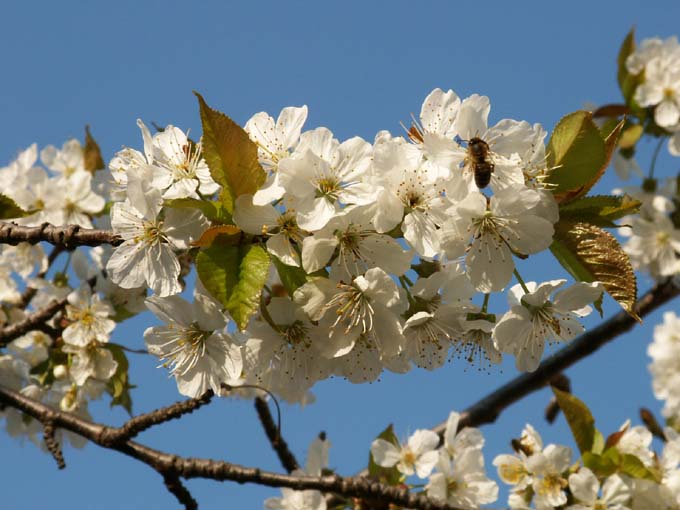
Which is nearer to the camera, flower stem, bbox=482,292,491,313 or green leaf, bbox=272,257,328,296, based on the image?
green leaf, bbox=272,257,328,296

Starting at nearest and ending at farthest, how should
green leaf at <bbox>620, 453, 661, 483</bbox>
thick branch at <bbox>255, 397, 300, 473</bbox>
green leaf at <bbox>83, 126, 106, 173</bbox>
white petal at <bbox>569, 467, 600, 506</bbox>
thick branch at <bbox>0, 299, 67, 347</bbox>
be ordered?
1. white petal at <bbox>569, 467, 600, 506</bbox>
2. green leaf at <bbox>620, 453, 661, 483</bbox>
3. thick branch at <bbox>255, 397, 300, 473</bbox>
4. thick branch at <bbox>0, 299, 67, 347</bbox>
5. green leaf at <bbox>83, 126, 106, 173</bbox>

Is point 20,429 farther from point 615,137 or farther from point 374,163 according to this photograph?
point 615,137

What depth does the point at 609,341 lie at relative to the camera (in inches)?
180

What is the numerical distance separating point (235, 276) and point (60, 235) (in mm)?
640

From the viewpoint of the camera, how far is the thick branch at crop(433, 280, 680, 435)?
14.6 ft

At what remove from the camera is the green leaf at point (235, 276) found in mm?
2113

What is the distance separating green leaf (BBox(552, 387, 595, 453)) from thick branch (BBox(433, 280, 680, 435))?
1128mm

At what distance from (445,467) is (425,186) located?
157 cm

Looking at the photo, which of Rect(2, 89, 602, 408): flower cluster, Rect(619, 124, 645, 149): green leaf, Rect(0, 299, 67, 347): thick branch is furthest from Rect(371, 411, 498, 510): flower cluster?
Rect(619, 124, 645, 149): green leaf

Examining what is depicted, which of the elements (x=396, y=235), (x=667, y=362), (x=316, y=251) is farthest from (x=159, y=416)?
(x=667, y=362)

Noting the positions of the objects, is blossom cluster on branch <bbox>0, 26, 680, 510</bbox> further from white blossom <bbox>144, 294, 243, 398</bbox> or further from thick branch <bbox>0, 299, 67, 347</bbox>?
thick branch <bbox>0, 299, 67, 347</bbox>

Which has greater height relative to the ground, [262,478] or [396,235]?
[396,235]

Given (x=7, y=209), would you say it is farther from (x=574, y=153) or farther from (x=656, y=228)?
(x=656, y=228)

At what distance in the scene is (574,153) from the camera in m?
2.33
